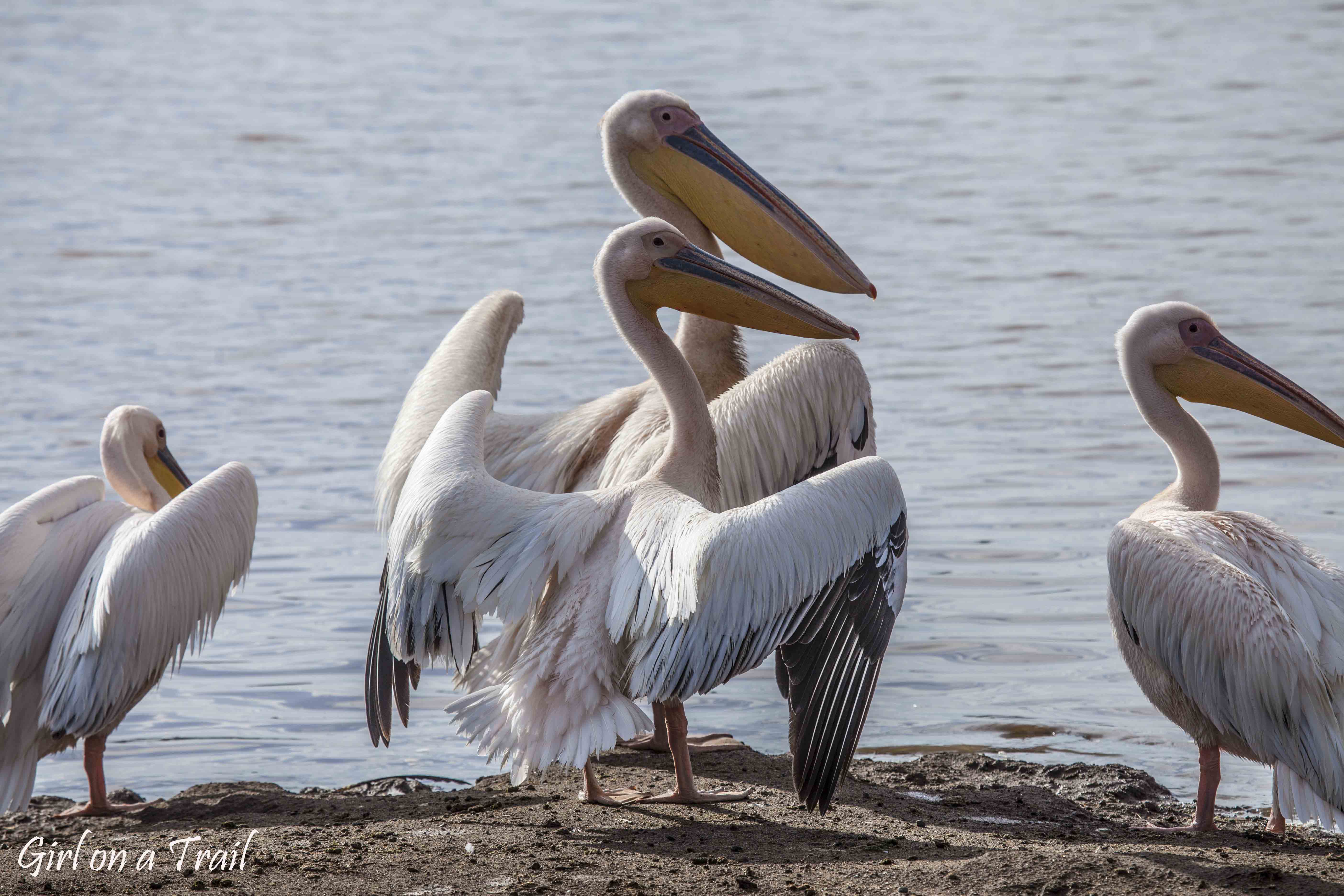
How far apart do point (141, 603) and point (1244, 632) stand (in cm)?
282

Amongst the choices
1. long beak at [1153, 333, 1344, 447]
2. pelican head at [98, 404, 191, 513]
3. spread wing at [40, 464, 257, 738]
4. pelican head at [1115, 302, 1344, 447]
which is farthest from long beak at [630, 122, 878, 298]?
pelican head at [98, 404, 191, 513]

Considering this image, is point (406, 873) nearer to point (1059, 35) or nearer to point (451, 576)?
point (451, 576)

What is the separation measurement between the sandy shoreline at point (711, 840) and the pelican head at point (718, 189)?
148cm

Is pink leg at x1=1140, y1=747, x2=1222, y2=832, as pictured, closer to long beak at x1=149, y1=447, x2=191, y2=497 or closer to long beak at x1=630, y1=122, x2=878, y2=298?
long beak at x1=630, y1=122, x2=878, y2=298

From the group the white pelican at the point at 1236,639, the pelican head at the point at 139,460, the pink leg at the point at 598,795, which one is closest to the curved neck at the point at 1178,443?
the white pelican at the point at 1236,639

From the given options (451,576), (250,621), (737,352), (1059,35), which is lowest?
(250,621)

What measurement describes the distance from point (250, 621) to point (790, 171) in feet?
34.6

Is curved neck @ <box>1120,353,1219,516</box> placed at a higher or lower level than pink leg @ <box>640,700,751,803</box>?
higher

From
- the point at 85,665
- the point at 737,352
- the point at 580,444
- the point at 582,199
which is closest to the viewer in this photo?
the point at 85,665

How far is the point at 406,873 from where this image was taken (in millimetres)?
3873

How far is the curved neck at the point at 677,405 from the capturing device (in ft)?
14.8

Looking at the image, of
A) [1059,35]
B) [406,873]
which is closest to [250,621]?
[406,873]

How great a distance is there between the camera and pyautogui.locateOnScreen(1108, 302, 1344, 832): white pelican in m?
4.03

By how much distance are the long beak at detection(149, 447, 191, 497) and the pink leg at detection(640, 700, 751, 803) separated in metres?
2.38
